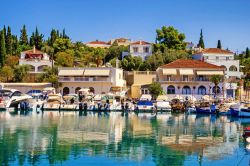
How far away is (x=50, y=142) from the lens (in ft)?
107

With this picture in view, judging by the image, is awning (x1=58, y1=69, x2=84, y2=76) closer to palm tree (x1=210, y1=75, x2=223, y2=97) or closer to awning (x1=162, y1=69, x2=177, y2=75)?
awning (x1=162, y1=69, x2=177, y2=75)

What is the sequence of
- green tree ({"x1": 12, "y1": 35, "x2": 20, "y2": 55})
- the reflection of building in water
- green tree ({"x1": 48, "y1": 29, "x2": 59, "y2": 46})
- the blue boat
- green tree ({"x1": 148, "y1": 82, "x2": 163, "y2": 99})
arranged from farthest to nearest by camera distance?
green tree ({"x1": 48, "y1": 29, "x2": 59, "y2": 46}) < green tree ({"x1": 12, "y1": 35, "x2": 20, "y2": 55}) < green tree ({"x1": 148, "y1": 82, "x2": 163, "y2": 99}) < the blue boat < the reflection of building in water

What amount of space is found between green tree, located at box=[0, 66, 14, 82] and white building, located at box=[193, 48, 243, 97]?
1370 inches

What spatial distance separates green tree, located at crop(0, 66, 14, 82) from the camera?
237 ft

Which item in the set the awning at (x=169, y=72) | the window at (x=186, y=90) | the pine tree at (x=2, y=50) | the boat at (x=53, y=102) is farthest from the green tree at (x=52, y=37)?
the window at (x=186, y=90)

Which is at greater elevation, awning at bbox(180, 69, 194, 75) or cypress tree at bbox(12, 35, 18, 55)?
cypress tree at bbox(12, 35, 18, 55)

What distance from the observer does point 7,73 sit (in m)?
72.2

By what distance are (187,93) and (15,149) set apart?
143ft

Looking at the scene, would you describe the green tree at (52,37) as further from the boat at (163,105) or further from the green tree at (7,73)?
the boat at (163,105)

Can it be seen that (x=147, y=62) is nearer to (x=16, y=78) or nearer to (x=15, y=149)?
(x=16, y=78)

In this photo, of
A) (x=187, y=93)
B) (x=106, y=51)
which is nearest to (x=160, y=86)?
(x=187, y=93)

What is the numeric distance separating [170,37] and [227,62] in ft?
44.1

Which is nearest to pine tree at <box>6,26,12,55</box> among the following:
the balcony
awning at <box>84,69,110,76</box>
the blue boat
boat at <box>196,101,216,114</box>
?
the balcony

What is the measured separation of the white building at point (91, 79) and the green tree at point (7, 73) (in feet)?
30.7
